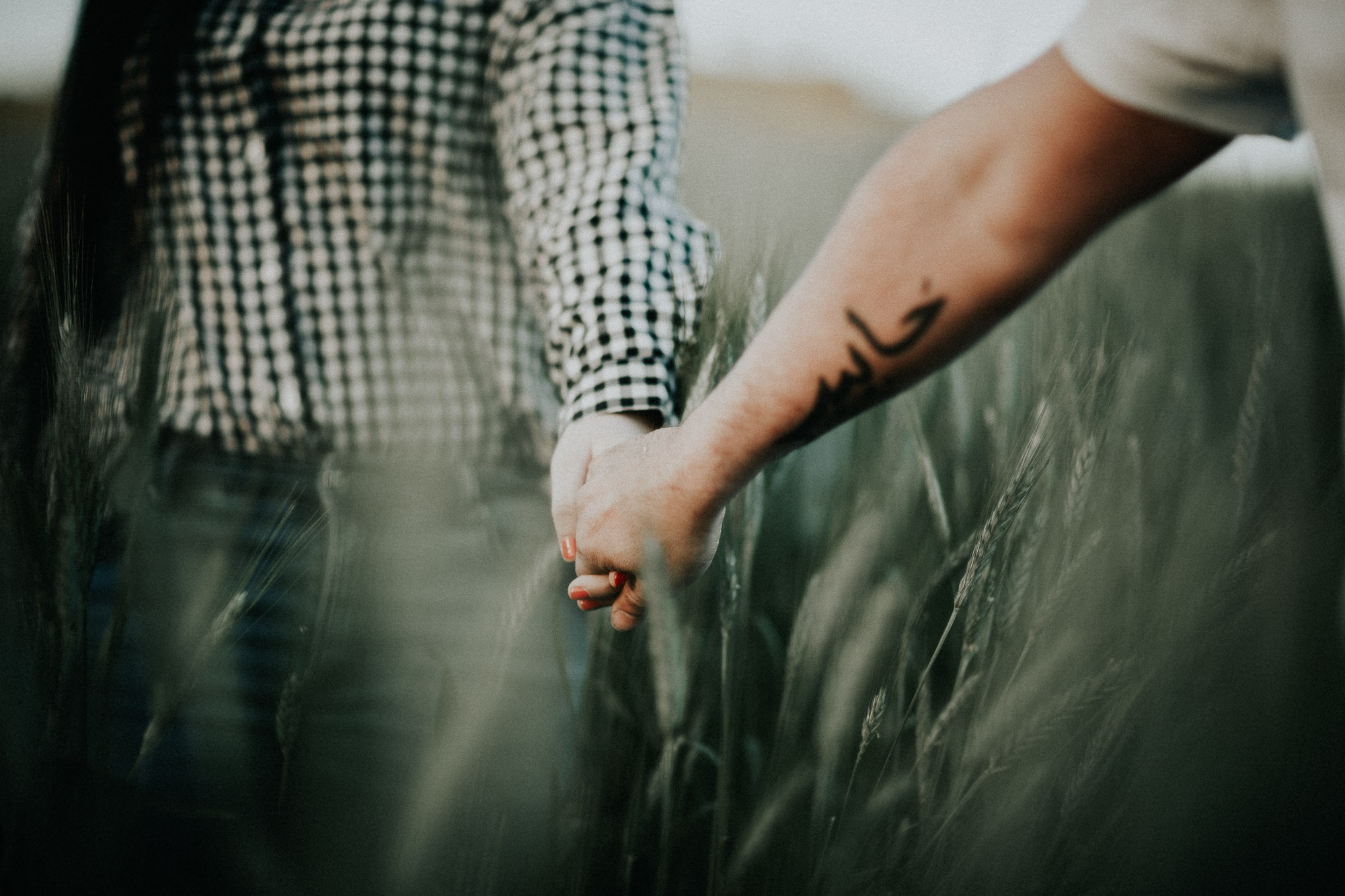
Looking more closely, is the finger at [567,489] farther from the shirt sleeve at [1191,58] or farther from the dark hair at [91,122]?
the dark hair at [91,122]

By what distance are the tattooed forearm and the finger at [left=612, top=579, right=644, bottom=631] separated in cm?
14

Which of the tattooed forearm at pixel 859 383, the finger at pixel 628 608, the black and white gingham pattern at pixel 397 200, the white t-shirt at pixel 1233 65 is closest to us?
the white t-shirt at pixel 1233 65

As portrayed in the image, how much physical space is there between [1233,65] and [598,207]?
38 centimetres

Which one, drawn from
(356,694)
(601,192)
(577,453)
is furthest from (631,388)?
(356,694)

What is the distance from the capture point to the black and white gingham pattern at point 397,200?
21.2 inches

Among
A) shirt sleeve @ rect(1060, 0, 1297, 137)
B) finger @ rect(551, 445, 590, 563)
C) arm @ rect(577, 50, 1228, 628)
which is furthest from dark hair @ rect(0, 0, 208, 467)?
shirt sleeve @ rect(1060, 0, 1297, 137)

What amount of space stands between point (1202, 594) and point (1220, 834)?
17 centimetres

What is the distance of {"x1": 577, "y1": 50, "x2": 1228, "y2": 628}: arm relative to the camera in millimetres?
238

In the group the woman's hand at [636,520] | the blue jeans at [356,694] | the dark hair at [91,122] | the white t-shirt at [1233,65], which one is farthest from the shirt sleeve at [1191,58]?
the dark hair at [91,122]

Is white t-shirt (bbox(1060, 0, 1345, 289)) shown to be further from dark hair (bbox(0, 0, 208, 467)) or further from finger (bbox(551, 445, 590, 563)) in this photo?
dark hair (bbox(0, 0, 208, 467))

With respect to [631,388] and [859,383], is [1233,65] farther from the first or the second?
[631,388]

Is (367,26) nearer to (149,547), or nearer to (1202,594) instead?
(149,547)

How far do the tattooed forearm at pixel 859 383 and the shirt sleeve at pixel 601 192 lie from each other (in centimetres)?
15

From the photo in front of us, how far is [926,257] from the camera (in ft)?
0.90
